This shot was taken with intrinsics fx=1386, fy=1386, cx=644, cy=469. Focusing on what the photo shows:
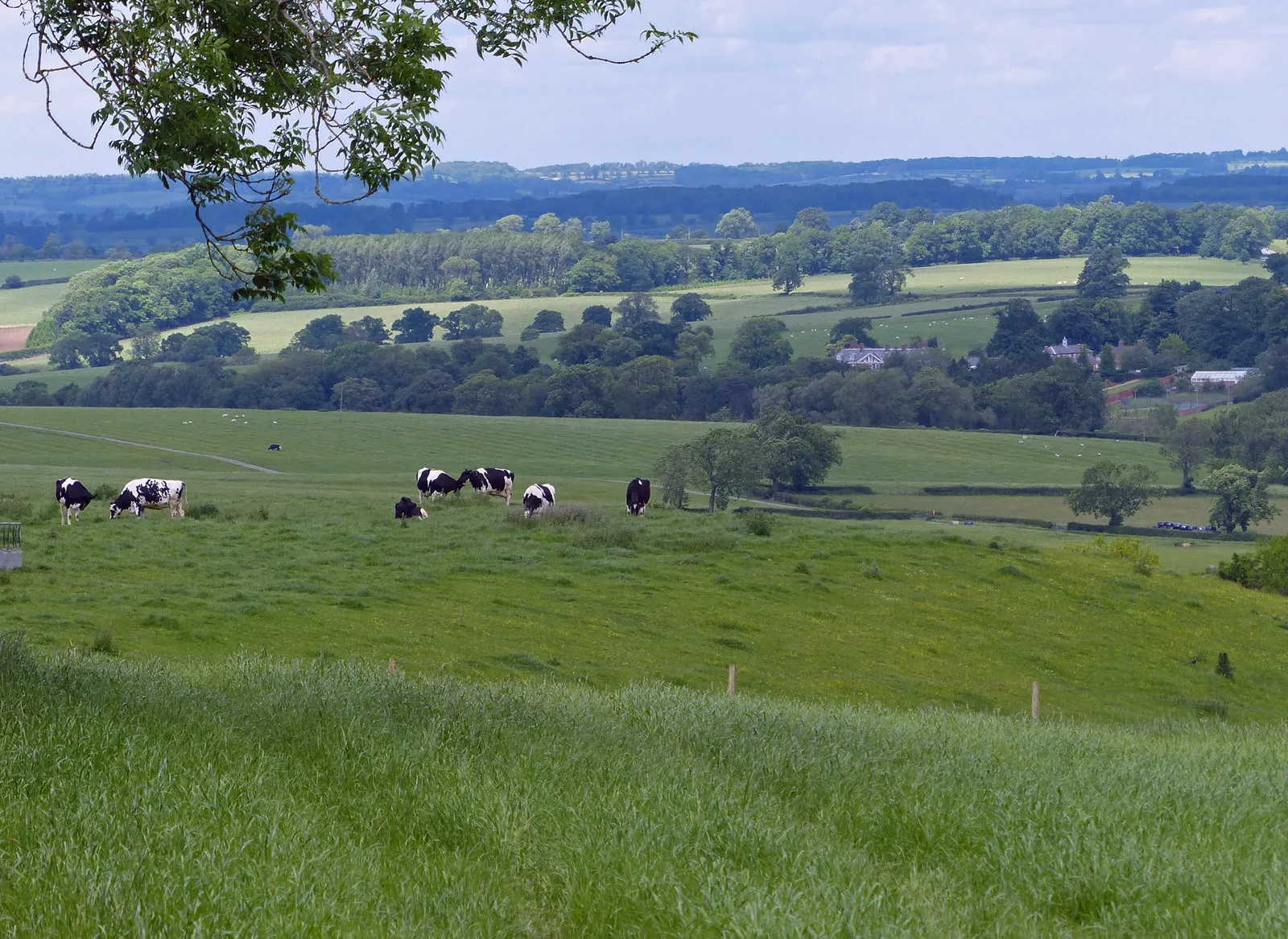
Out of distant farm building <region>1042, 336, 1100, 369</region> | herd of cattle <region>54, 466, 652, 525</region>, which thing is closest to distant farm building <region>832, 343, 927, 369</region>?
distant farm building <region>1042, 336, 1100, 369</region>

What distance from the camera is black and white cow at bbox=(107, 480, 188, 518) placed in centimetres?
4103

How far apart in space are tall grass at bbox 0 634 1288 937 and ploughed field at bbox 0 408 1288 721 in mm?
10895

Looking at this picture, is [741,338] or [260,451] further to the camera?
[741,338]

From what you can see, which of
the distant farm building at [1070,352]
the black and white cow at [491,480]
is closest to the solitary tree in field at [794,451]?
the black and white cow at [491,480]

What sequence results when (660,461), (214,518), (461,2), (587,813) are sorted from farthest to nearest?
(660,461), (214,518), (461,2), (587,813)

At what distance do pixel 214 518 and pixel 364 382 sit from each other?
114284 mm

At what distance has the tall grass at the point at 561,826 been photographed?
20.2ft

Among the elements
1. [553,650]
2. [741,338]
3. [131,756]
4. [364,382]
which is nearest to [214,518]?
[553,650]

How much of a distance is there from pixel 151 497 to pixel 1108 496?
6623cm

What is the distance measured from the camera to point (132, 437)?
111375 millimetres

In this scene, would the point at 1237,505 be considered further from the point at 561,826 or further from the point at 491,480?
the point at 561,826

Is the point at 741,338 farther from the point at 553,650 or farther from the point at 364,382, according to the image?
the point at 553,650

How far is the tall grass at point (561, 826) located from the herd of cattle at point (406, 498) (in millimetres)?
30221

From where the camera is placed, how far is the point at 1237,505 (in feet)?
301
